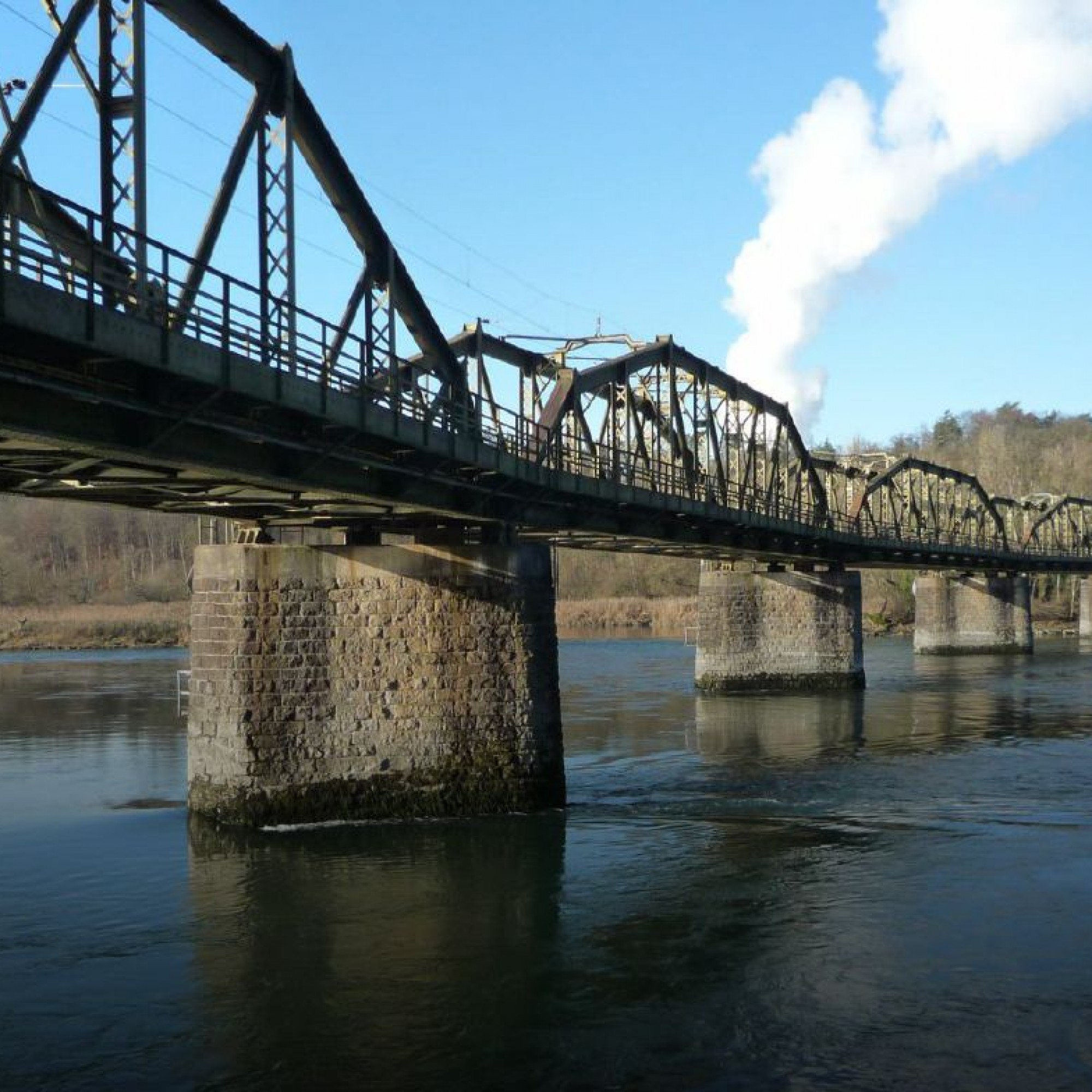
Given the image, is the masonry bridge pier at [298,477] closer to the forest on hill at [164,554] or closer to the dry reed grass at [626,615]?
the dry reed grass at [626,615]

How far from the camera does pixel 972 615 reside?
87562mm

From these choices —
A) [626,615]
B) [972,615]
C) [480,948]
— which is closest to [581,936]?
[480,948]

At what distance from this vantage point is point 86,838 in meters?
23.4

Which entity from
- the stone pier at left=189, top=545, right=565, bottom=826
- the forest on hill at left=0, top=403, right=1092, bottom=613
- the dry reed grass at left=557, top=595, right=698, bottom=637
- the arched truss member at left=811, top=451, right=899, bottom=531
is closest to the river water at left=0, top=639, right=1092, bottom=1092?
the stone pier at left=189, top=545, right=565, bottom=826

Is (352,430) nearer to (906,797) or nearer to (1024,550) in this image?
(906,797)

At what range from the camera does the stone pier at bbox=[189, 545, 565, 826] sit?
23.4 meters

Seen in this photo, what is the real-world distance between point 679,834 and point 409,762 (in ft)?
15.9

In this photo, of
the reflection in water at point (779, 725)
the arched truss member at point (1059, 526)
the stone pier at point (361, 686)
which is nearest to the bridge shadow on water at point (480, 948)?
the stone pier at point (361, 686)

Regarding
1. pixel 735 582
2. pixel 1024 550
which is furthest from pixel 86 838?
pixel 1024 550

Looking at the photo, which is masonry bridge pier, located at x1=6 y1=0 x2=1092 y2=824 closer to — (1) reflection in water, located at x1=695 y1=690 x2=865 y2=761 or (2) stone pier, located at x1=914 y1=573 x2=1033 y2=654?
(1) reflection in water, located at x1=695 y1=690 x2=865 y2=761

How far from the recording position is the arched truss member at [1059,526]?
366 ft

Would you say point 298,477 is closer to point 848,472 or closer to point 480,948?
point 480,948

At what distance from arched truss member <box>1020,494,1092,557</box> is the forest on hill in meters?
11.2

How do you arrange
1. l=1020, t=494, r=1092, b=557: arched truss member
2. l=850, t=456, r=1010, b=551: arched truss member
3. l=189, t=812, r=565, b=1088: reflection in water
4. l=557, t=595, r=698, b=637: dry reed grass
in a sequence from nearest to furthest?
1. l=189, t=812, r=565, b=1088: reflection in water
2. l=850, t=456, r=1010, b=551: arched truss member
3. l=557, t=595, r=698, b=637: dry reed grass
4. l=1020, t=494, r=1092, b=557: arched truss member
